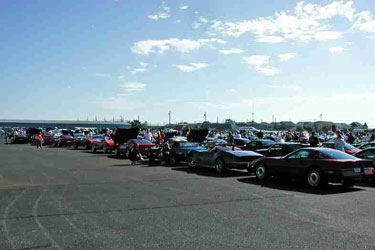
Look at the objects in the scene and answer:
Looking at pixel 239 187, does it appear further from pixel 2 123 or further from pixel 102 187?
pixel 2 123

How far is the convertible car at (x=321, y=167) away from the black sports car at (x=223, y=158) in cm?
202

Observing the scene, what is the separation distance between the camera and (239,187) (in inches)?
450

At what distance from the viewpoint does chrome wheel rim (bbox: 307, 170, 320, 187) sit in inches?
452

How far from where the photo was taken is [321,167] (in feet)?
37.5

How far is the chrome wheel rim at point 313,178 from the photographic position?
37.6ft

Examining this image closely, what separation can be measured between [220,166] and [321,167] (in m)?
5.03

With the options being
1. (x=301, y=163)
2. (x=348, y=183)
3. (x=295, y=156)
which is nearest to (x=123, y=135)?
(x=295, y=156)

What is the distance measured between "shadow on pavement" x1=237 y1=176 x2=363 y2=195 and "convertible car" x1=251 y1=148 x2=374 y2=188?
249mm

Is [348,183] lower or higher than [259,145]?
lower

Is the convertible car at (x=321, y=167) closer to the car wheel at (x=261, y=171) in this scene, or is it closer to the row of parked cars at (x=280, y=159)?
the row of parked cars at (x=280, y=159)

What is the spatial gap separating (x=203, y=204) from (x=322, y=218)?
2614 millimetres

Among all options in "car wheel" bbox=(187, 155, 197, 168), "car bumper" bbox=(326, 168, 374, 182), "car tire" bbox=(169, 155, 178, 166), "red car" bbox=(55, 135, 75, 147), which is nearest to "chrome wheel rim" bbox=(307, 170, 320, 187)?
"car bumper" bbox=(326, 168, 374, 182)

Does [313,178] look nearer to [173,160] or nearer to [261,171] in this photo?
[261,171]

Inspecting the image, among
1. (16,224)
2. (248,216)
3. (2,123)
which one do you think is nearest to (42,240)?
(16,224)
